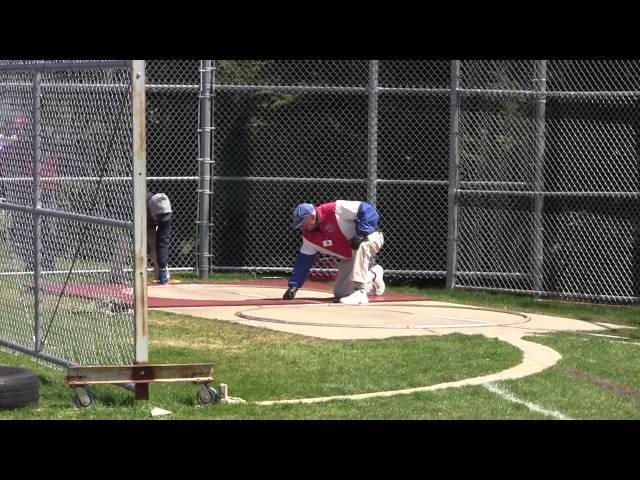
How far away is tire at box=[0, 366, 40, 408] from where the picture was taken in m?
9.27

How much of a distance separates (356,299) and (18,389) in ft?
24.2

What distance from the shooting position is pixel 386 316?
15133mm

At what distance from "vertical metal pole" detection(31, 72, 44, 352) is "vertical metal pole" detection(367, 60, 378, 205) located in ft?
26.4

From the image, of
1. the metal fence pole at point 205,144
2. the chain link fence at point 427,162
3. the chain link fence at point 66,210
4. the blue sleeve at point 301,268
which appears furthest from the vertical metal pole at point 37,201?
the metal fence pole at point 205,144

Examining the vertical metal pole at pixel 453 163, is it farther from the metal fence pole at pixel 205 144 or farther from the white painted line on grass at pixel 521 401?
the white painted line on grass at pixel 521 401

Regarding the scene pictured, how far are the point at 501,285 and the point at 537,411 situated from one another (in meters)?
9.22

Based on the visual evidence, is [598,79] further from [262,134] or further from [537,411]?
[537,411]

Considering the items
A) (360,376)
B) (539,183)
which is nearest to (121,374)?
(360,376)

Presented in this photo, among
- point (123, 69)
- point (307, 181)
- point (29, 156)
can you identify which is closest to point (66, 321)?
point (29, 156)

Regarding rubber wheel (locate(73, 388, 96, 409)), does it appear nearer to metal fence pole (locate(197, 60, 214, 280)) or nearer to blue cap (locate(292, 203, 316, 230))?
blue cap (locate(292, 203, 316, 230))

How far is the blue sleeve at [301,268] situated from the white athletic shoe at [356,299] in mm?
539

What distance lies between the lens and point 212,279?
65.1ft

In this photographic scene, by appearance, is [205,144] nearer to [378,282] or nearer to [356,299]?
[378,282]

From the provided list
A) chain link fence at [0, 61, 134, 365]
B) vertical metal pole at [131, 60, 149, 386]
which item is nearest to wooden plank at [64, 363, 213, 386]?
vertical metal pole at [131, 60, 149, 386]
